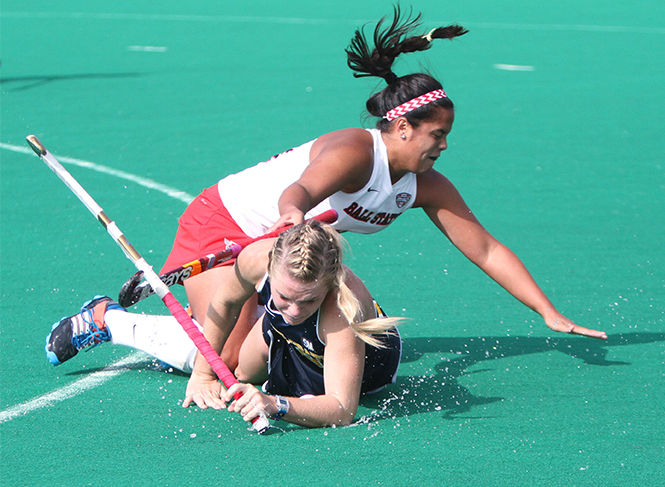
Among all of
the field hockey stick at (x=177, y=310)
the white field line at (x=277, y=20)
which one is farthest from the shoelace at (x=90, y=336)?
the white field line at (x=277, y=20)

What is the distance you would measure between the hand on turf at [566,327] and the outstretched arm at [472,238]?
0.19 metres

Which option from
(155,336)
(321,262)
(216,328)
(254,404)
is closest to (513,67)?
(155,336)

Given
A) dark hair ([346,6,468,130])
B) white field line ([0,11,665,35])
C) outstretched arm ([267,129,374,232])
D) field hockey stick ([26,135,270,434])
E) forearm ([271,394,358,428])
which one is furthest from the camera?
white field line ([0,11,665,35])

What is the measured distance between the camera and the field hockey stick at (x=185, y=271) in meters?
3.76

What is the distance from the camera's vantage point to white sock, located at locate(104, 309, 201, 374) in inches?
166

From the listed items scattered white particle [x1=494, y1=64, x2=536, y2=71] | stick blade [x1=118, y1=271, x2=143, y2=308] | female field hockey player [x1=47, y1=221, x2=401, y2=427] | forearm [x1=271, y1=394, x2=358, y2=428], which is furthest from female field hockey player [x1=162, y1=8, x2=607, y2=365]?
scattered white particle [x1=494, y1=64, x2=536, y2=71]

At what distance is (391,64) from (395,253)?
2.05m

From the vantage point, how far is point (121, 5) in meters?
18.9

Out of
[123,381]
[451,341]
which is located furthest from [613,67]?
[123,381]

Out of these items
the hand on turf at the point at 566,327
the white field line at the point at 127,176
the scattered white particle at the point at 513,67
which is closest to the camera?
the hand on turf at the point at 566,327

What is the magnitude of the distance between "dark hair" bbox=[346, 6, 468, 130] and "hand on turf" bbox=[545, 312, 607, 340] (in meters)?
1.04

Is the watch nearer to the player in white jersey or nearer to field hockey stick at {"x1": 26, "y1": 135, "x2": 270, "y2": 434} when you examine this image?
field hockey stick at {"x1": 26, "y1": 135, "x2": 270, "y2": 434}

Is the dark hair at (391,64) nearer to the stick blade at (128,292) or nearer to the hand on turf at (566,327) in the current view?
the hand on turf at (566,327)

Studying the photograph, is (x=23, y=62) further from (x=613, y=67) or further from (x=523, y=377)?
(x=523, y=377)
